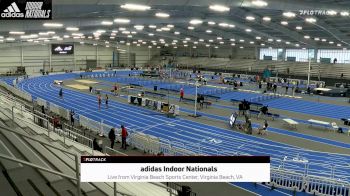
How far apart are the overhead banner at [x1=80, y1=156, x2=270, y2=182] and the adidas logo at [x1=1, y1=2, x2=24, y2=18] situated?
798cm

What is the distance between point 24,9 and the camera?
10172 mm

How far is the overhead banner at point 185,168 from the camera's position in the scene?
429cm

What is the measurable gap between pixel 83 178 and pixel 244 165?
2297 millimetres

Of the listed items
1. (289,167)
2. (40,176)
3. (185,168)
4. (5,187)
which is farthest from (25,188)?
(289,167)

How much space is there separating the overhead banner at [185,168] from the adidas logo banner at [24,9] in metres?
7.80

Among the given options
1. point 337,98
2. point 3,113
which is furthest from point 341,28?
point 3,113

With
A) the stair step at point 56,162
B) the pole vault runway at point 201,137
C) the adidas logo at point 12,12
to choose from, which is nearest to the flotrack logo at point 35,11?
the adidas logo at point 12,12

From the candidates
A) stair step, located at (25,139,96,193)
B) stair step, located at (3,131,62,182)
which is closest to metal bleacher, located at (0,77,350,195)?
stair step, located at (25,139,96,193)

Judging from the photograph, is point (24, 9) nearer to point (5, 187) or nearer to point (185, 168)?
point (5, 187)

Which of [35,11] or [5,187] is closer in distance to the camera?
[5,187]

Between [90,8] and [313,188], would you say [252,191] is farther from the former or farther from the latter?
[90,8]

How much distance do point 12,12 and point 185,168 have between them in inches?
350

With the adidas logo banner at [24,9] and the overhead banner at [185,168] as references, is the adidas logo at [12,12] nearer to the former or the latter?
the adidas logo banner at [24,9]

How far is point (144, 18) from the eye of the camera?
2956 cm
